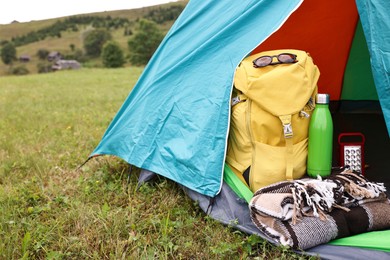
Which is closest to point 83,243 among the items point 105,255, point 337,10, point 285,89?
point 105,255

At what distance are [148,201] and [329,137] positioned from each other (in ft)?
3.90

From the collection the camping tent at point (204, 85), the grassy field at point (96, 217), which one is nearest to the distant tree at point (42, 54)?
the grassy field at point (96, 217)

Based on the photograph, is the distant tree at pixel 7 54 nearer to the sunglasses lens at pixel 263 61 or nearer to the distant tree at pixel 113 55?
the distant tree at pixel 113 55

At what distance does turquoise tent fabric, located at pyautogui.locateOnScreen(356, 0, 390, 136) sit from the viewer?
2.19 m

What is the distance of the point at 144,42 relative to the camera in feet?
137

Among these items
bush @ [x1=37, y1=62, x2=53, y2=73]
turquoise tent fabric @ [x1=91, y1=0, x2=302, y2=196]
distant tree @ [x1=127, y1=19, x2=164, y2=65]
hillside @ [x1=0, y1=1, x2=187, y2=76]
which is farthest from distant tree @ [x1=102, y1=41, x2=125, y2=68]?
turquoise tent fabric @ [x1=91, y1=0, x2=302, y2=196]

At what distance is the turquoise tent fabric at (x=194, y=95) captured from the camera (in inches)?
100

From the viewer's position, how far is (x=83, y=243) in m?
2.26

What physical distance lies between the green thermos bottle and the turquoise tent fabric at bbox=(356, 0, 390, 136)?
0.36 metres

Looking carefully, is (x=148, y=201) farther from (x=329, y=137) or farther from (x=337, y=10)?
(x=337, y=10)

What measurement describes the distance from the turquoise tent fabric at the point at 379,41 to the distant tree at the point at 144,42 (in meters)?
38.9

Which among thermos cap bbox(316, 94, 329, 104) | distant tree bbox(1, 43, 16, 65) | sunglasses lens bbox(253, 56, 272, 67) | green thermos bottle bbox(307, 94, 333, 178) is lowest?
distant tree bbox(1, 43, 16, 65)

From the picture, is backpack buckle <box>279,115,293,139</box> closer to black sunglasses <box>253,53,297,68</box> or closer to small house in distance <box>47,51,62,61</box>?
black sunglasses <box>253,53,297,68</box>

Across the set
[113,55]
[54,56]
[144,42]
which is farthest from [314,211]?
[54,56]
